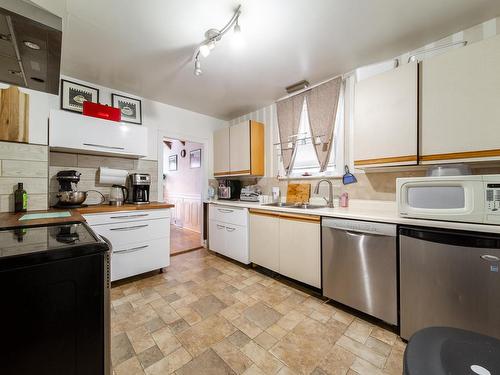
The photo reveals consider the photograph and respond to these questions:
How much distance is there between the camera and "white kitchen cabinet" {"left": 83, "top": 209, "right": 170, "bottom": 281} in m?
2.15

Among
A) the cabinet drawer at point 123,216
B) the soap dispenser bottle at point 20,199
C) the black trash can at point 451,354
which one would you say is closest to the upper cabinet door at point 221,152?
the cabinet drawer at point 123,216

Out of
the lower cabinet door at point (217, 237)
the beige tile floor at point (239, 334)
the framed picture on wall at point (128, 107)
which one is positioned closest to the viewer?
the beige tile floor at point (239, 334)

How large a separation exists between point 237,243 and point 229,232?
21 centimetres

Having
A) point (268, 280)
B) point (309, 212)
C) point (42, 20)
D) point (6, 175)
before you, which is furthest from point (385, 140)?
point (6, 175)

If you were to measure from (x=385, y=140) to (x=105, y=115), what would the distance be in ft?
9.41

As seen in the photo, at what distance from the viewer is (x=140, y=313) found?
1.77m

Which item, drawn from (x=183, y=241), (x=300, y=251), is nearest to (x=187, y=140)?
(x=183, y=241)

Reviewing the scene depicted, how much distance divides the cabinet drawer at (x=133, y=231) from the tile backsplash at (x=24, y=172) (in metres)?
0.57

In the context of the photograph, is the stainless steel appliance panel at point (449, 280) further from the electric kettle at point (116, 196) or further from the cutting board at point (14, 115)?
the cutting board at point (14, 115)

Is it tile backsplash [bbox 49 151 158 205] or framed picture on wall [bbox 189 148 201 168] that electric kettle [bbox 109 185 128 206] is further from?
framed picture on wall [bbox 189 148 201 168]

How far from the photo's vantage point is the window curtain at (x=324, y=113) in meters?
2.41

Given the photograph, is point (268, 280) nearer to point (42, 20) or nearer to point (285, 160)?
point (285, 160)

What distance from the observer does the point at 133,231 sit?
7.57 feet

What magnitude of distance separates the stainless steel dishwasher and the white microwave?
0.73 ft
